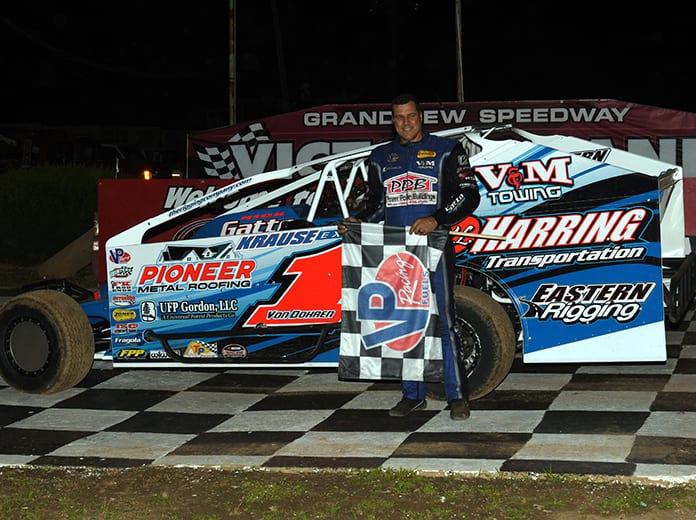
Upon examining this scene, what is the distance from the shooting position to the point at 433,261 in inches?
219

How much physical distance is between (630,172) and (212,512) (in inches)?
120

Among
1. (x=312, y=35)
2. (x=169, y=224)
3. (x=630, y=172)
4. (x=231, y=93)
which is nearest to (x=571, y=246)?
(x=630, y=172)

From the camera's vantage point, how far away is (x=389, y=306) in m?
5.67

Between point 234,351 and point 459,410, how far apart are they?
150 centimetres

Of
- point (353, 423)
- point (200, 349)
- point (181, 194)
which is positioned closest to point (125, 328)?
point (200, 349)

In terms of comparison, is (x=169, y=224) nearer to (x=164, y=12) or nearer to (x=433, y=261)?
(x=433, y=261)

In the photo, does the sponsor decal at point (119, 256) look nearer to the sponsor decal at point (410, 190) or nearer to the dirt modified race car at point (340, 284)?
the dirt modified race car at point (340, 284)

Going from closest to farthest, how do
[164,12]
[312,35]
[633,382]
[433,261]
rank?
1. [433,261]
2. [633,382]
3. [164,12]
4. [312,35]

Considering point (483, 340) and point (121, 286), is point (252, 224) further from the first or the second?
point (483, 340)

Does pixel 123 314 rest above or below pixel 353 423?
above

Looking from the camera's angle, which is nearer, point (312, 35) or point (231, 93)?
point (231, 93)

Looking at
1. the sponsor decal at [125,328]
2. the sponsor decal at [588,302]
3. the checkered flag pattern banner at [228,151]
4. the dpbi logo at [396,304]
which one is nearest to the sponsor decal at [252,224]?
the sponsor decal at [125,328]

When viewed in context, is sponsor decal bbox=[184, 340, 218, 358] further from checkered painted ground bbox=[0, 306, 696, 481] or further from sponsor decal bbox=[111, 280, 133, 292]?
sponsor decal bbox=[111, 280, 133, 292]

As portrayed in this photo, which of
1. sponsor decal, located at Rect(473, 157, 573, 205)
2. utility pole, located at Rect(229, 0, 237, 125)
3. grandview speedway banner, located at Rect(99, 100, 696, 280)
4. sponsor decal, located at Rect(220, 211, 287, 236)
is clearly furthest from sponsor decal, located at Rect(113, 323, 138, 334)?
utility pole, located at Rect(229, 0, 237, 125)
